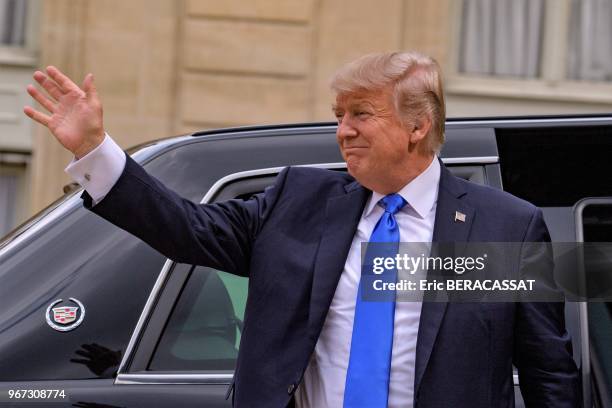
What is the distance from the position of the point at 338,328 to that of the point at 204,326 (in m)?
0.60

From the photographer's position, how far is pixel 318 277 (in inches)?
113

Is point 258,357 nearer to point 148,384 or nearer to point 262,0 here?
point 148,384

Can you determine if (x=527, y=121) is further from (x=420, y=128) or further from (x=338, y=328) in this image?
(x=338, y=328)

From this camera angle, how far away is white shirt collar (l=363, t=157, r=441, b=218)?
9.75ft

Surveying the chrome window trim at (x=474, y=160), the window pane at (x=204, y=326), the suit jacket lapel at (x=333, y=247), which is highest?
the chrome window trim at (x=474, y=160)

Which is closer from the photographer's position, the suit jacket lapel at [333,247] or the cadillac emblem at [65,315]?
the suit jacket lapel at [333,247]

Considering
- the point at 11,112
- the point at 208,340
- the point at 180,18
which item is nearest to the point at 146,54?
the point at 180,18

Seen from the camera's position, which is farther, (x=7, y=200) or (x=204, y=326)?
(x=7, y=200)

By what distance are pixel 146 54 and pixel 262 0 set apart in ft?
3.32

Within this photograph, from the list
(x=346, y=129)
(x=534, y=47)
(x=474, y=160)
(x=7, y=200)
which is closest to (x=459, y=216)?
(x=346, y=129)

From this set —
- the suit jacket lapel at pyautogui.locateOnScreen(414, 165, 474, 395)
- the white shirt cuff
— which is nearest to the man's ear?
the suit jacket lapel at pyautogui.locateOnScreen(414, 165, 474, 395)

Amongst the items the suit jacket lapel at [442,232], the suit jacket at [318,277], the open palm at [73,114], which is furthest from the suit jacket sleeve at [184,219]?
the suit jacket lapel at [442,232]

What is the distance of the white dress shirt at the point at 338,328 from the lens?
2.76 meters

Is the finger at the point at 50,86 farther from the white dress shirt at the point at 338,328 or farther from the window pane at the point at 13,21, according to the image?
the window pane at the point at 13,21
